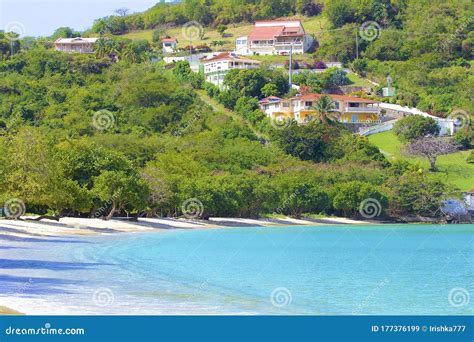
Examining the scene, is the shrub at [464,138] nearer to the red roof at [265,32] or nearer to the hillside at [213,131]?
the hillside at [213,131]

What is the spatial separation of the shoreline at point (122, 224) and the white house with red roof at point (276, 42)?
5995 cm

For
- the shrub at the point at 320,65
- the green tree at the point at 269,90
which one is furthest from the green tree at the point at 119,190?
the shrub at the point at 320,65

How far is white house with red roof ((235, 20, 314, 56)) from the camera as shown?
135 meters

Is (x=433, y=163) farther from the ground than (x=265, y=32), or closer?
closer

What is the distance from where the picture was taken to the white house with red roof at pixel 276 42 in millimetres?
135250

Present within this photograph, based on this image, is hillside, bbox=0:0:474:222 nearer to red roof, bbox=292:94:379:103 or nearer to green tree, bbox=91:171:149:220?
green tree, bbox=91:171:149:220

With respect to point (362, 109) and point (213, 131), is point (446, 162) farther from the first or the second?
point (213, 131)

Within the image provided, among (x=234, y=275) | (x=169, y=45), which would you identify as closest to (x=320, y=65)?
(x=169, y=45)

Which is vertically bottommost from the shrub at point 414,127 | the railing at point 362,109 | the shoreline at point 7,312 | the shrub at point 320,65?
the shrub at point 414,127

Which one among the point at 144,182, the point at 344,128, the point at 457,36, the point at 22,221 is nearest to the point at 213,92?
the point at 344,128

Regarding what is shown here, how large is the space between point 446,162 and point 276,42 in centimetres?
4673

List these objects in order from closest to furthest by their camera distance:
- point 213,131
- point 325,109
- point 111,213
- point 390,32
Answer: point 111,213
point 213,131
point 325,109
point 390,32

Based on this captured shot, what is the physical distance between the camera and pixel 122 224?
59.4m

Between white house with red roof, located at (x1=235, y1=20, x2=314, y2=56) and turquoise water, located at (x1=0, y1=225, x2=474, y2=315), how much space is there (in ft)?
256
